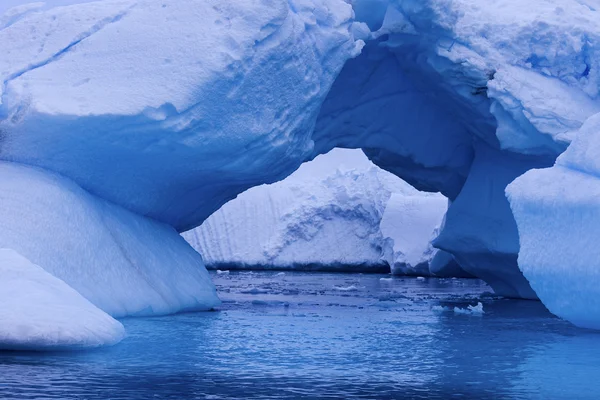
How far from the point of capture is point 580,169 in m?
6.95

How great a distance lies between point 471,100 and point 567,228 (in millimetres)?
2953

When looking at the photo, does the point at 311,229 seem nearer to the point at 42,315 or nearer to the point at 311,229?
the point at 311,229

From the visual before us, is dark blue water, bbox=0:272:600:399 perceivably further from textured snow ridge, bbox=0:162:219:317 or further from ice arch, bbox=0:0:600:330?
ice arch, bbox=0:0:600:330

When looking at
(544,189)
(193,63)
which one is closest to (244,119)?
(193,63)

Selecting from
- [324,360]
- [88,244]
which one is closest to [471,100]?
[88,244]

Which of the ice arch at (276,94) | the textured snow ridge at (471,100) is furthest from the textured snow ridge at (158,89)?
the textured snow ridge at (471,100)

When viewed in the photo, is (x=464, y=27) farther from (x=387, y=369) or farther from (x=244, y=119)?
(x=387, y=369)

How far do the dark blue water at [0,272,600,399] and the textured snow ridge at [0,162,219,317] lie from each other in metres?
0.30

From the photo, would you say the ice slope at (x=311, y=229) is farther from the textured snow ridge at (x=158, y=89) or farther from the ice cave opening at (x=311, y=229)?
the textured snow ridge at (x=158, y=89)

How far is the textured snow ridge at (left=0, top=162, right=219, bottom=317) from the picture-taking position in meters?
6.77

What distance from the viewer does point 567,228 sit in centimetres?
683

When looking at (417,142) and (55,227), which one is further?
(417,142)

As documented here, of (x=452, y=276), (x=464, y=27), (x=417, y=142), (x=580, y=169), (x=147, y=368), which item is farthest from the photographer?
(x=452, y=276)

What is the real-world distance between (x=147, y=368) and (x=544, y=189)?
11.8 feet
